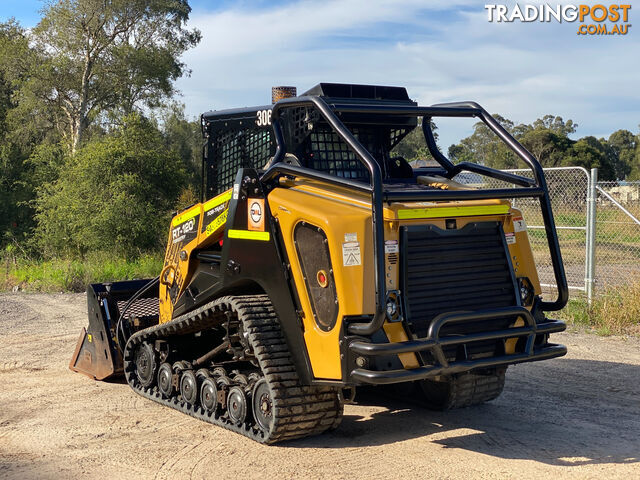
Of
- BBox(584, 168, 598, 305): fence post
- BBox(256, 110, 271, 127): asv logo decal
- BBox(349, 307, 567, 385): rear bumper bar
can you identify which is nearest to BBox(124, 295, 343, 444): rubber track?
BBox(349, 307, 567, 385): rear bumper bar

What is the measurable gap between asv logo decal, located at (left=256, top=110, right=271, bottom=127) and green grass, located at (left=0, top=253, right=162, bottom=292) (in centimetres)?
990

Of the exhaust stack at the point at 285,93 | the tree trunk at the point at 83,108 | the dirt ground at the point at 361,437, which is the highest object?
the tree trunk at the point at 83,108

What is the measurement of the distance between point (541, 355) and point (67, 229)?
18.3 m

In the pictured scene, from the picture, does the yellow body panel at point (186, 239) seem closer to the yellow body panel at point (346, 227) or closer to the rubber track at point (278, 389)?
the rubber track at point (278, 389)

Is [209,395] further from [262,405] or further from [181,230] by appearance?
[181,230]

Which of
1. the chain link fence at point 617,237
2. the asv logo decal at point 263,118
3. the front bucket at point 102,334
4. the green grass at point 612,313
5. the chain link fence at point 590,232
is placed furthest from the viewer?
the chain link fence at point 617,237

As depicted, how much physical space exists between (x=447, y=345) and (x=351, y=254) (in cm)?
89

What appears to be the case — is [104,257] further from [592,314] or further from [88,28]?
[88,28]

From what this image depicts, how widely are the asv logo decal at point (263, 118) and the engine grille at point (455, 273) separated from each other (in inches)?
61.1

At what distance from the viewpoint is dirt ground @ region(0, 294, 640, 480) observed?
16.2 ft

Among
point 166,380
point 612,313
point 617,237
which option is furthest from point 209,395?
point 617,237

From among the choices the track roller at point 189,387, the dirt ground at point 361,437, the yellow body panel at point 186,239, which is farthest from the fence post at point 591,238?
the track roller at point 189,387

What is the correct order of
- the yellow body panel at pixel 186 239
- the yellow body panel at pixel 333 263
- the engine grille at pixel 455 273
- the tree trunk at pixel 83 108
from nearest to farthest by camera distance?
the yellow body panel at pixel 333 263 < the engine grille at pixel 455 273 < the yellow body panel at pixel 186 239 < the tree trunk at pixel 83 108

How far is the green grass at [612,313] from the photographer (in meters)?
9.99
